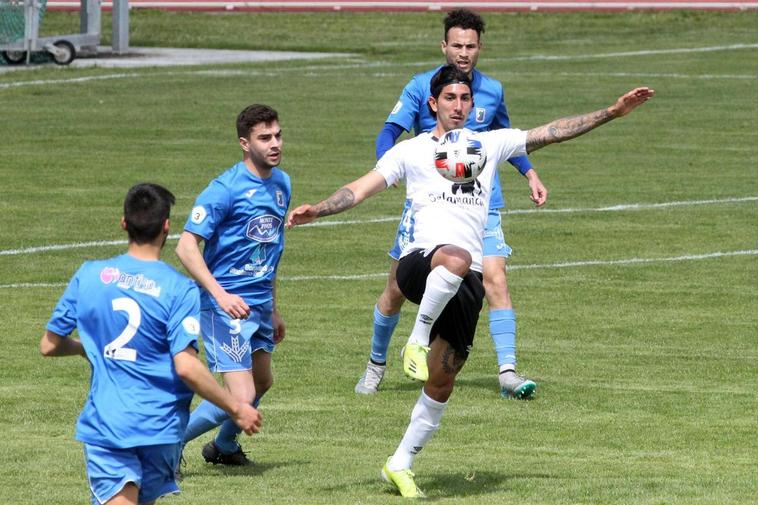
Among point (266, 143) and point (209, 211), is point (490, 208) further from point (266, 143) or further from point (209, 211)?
point (209, 211)

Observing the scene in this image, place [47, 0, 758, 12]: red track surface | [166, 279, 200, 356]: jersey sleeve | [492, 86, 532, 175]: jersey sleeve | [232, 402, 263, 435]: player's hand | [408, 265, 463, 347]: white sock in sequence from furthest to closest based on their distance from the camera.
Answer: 1. [47, 0, 758, 12]: red track surface
2. [492, 86, 532, 175]: jersey sleeve
3. [408, 265, 463, 347]: white sock
4. [232, 402, 263, 435]: player's hand
5. [166, 279, 200, 356]: jersey sleeve

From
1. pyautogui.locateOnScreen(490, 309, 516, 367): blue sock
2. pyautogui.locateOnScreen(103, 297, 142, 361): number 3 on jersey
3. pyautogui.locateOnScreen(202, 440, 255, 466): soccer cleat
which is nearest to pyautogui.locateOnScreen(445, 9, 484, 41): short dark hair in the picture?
pyautogui.locateOnScreen(490, 309, 516, 367): blue sock

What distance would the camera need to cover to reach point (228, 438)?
9406 millimetres

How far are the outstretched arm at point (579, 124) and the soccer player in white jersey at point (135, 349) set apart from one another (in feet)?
10.7

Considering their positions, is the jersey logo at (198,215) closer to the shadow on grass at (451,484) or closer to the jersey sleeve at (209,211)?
the jersey sleeve at (209,211)

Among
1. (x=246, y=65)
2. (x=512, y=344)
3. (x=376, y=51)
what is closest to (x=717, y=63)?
(x=376, y=51)

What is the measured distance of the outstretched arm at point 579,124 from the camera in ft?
30.2

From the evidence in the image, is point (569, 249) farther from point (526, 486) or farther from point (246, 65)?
point (246, 65)

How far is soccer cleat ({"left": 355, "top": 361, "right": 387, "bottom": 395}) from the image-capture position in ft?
38.4

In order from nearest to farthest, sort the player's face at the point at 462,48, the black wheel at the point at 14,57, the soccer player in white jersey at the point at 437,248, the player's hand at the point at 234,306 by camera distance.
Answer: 1. the player's hand at the point at 234,306
2. the soccer player in white jersey at the point at 437,248
3. the player's face at the point at 462,48
4. the black wheel at the point at 14,57

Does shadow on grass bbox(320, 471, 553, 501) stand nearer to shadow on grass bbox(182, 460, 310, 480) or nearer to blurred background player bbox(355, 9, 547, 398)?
shadow on grass bbox(182, 460, 310, 480)

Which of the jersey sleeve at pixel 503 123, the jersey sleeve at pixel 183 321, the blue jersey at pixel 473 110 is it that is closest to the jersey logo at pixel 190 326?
the jersey sleeve at pixel 183 321

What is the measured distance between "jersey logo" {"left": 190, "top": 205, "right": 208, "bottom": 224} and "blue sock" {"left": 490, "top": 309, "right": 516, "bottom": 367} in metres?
3.56

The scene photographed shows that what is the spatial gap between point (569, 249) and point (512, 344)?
7.16m
